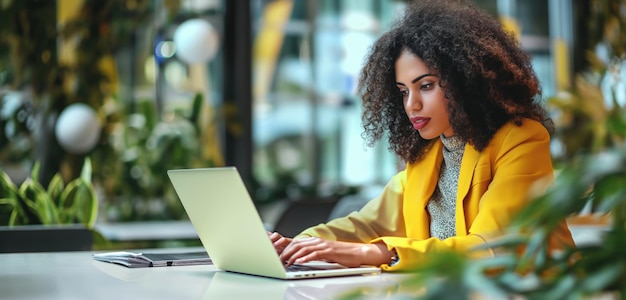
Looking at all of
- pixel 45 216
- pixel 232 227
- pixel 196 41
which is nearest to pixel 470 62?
pixel 232 227

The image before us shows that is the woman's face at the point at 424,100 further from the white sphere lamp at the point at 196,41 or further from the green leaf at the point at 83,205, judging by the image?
the white sphere lamp at the point at 196,41

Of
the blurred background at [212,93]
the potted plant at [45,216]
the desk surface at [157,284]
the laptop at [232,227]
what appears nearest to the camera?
the desk surface at [157,284]

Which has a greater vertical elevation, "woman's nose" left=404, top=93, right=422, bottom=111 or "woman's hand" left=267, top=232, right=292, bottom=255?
"woman's nose" left=404, top=93, right=422, bottom=111

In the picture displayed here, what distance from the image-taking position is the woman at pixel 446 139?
1799 mm

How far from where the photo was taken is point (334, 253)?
70.0 inches

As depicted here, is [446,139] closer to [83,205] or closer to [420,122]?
[420,122]

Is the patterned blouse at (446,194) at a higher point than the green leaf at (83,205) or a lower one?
higher

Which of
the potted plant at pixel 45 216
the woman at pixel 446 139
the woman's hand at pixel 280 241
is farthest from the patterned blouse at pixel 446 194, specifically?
the potted plant at pixel 45 216

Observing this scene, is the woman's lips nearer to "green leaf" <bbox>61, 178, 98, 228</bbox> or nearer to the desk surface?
the desk surface

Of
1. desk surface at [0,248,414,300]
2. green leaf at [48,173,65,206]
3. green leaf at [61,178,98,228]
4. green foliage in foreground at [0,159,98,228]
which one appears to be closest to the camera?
desk surface at [0,248,414,300]

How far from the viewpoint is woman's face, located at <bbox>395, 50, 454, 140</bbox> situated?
1939mm

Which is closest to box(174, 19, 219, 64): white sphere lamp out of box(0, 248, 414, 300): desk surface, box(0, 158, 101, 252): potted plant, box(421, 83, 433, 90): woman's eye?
box(0, 158, 101, 252): potted plant

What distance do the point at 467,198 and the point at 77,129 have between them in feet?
12.5

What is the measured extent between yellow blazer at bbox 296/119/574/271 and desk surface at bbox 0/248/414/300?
0.17 meters
